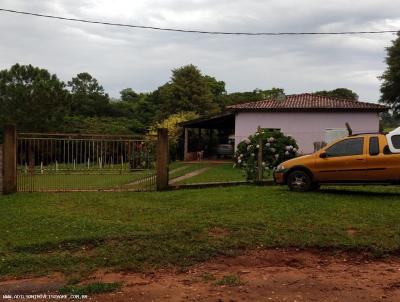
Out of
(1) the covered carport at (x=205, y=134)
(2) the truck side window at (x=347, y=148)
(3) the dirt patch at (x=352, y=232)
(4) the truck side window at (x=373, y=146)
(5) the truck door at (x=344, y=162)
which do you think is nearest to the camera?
(3) the dirt patch at (x=352, y=232)

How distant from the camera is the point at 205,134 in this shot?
46281 mm

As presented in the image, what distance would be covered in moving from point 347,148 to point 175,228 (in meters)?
5.96

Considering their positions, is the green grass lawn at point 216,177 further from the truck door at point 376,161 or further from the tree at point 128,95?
the tree at point 128,95

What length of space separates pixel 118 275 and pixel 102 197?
20.7 ft

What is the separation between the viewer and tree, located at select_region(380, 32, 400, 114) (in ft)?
144

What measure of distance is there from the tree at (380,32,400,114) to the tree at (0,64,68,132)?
1460 inches

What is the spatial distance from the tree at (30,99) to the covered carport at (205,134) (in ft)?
75.0

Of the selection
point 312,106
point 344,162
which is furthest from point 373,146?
point 312,106

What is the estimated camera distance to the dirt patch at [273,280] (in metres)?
5.57

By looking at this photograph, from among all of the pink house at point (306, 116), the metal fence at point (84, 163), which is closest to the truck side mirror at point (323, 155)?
the metal fence at point (84, 163)

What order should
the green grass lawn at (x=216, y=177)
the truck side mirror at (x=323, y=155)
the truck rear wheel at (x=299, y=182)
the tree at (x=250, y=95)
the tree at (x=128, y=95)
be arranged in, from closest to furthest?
the truck side mirror at (x=323, y=155) < the truck rear wheel at (x=299, y=182) < the green grass lawn at (x=216, y=177) < the tree at (x=250, y=95) < the tree at (x=128, y=95)

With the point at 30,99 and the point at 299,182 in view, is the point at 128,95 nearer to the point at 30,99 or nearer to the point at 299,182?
the point at 30,99

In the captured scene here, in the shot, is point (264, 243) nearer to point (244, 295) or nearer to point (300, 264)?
point (300, 264)

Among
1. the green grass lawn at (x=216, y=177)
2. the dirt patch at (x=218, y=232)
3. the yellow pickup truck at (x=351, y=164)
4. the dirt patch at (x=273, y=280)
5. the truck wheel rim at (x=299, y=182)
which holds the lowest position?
the dirt patch at (x=273, y=280)
